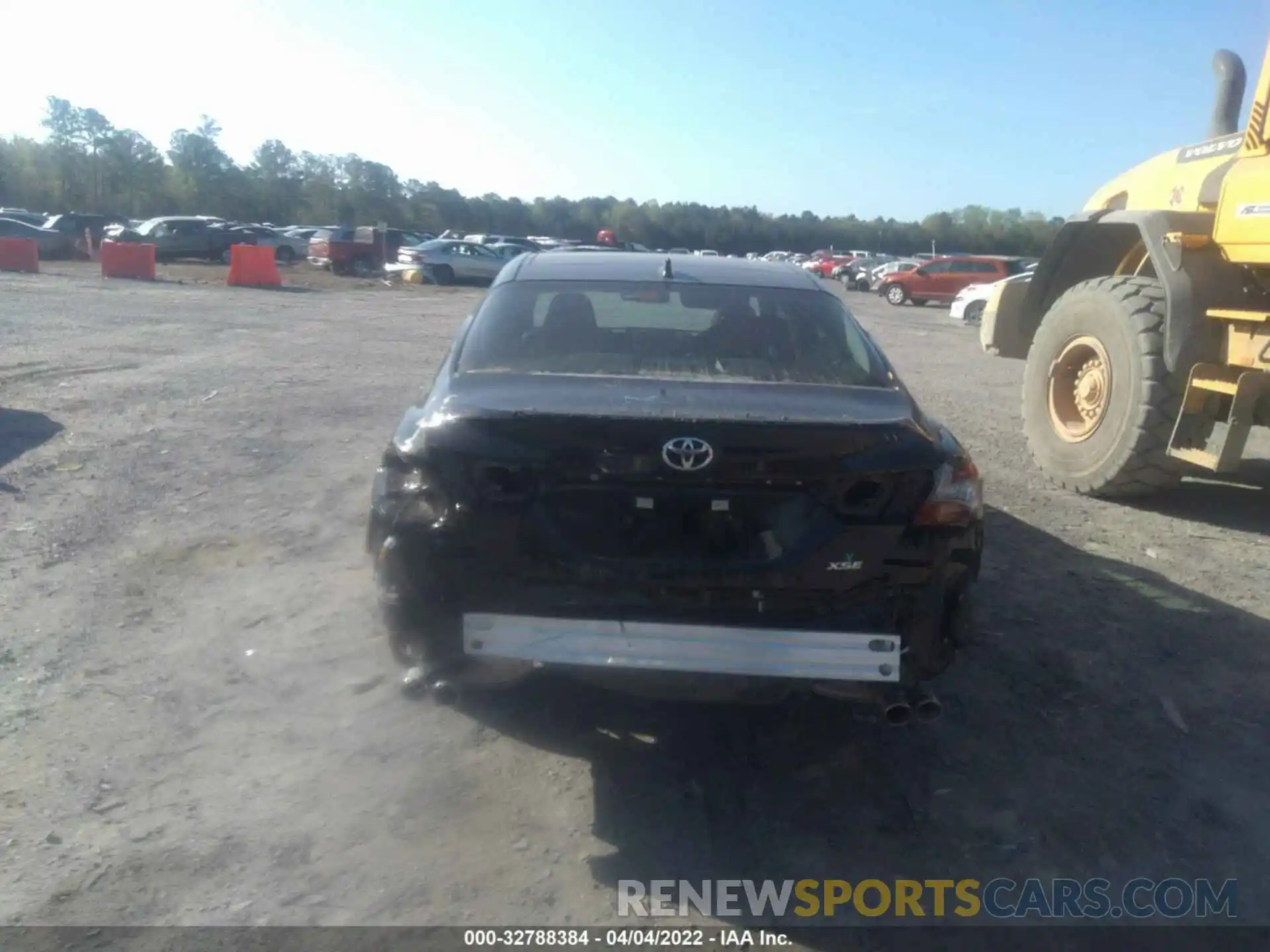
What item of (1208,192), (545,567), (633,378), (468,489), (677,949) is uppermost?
(1208,192)

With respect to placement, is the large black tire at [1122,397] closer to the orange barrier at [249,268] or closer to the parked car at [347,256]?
the orange barrier at [249,268]

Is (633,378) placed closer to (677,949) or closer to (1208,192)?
(677,949)

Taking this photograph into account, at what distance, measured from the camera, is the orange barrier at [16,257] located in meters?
28.0

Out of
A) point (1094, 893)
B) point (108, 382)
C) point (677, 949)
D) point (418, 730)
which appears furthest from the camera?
point (108, 382)

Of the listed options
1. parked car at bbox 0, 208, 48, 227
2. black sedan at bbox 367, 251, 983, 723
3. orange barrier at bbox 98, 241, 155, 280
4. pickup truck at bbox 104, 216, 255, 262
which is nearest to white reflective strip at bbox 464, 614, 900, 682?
black sedan at bbox 367, 251, 983, 723

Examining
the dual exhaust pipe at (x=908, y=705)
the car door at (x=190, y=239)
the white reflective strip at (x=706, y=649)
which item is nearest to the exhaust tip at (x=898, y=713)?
the dual exhaust pipe at (x=908, y=705)

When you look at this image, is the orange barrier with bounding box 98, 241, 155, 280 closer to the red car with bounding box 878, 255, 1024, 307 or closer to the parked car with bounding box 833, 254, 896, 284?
the red car with bounding box 878, 255, 1024, 307

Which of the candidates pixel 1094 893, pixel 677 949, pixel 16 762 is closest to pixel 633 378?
pixel 677 949

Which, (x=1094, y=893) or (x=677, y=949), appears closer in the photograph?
(x=677, y=949)

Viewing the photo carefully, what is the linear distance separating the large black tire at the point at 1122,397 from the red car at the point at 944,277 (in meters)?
28.7

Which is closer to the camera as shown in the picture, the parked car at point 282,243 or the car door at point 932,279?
the car door at point 932,279

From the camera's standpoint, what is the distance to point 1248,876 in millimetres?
3320

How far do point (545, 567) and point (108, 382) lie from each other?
883cm

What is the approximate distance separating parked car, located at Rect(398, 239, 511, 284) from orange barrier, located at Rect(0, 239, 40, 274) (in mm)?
10528
